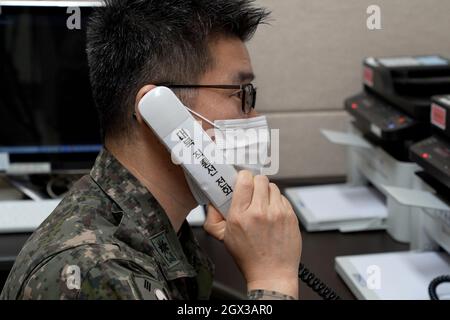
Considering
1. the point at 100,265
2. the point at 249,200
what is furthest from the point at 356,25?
the point at 100,265

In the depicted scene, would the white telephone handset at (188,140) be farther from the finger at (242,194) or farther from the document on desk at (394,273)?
the document on desk at (394,273)

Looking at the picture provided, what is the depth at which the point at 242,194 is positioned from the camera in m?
0.97

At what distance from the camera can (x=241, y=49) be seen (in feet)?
3.51

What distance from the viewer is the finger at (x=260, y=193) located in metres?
0.97

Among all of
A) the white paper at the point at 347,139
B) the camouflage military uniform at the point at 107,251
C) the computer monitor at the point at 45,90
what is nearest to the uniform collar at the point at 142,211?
the camouflage military uniform at the point at 107,251

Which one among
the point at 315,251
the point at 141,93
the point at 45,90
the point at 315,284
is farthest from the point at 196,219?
the point at 141,93

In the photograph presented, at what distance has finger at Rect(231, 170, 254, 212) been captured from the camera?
38.3 inches

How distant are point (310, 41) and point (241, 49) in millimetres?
839

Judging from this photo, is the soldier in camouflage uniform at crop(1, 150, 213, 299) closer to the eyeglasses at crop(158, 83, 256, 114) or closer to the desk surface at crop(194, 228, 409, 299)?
the eyeglasses at crop(158, 83, 256, 114)

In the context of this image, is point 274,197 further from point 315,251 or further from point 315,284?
point 315,251

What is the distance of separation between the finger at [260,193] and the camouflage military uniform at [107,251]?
0.13 meters

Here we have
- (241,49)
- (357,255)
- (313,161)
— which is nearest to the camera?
(241,49)

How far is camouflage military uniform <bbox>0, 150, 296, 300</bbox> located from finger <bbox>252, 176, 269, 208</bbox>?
0.13 meters
